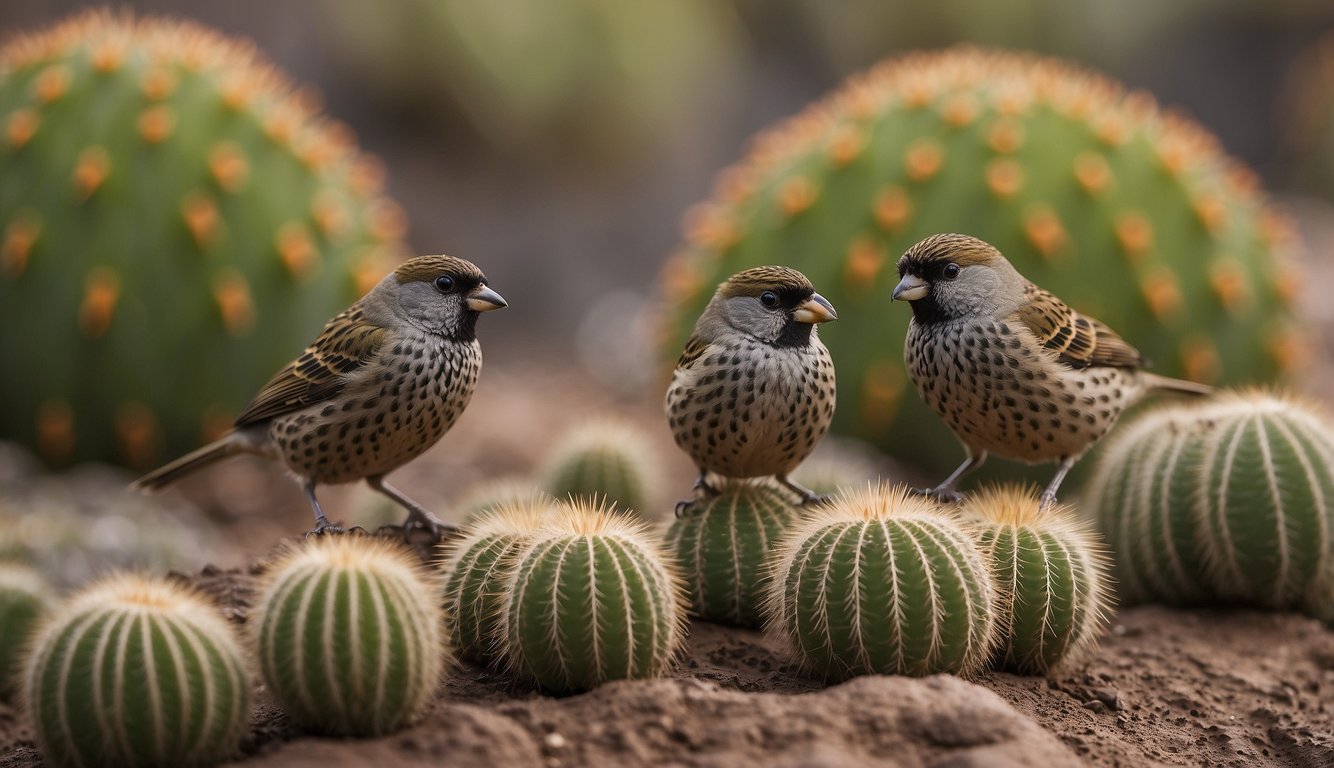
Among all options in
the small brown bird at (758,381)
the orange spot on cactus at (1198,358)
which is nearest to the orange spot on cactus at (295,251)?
the small brown bird at (758,381)

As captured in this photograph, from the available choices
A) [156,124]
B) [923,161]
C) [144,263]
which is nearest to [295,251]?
[144,263]

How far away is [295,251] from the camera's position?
6898 millimetres

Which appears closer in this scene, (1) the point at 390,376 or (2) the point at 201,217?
(1) the point at 390,376

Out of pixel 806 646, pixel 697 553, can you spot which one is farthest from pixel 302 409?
pixel 806 646

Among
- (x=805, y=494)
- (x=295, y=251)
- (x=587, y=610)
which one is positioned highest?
(x=295, y=251)

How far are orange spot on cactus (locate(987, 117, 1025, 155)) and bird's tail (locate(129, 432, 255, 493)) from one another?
3.66 meters

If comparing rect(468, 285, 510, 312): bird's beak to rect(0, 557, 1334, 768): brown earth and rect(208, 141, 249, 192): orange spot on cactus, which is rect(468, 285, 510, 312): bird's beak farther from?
rect(208, 141, 249, 192): orange spot on cactus

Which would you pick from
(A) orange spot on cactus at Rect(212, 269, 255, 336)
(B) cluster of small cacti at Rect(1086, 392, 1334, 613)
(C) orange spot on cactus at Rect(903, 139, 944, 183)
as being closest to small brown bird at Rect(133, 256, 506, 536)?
(A) orange spot on cactus at Rect(212, 269, 255, 336)

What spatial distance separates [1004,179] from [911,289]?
2.31m

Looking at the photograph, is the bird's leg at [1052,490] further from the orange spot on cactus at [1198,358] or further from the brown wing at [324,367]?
the brown wing at [324,367]

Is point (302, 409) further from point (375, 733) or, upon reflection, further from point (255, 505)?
point (255, 505)

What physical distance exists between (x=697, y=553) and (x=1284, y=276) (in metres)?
4.06

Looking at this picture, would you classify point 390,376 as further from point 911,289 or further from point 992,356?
point 992,356

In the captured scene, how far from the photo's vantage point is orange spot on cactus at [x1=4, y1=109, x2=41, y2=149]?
22.6ft
